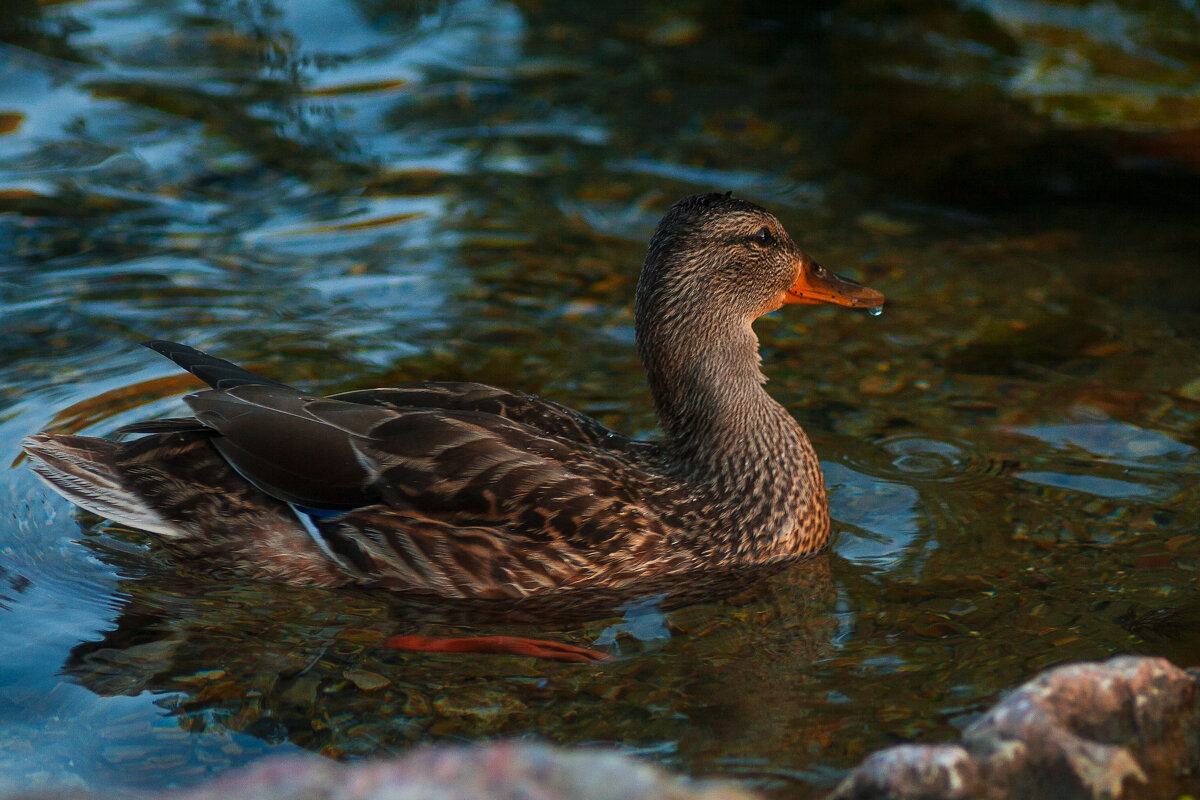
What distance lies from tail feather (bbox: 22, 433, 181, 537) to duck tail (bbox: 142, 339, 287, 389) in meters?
0.51

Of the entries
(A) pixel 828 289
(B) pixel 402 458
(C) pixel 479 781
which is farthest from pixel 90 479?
(A) pixel 828 289

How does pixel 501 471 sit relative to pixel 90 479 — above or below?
above

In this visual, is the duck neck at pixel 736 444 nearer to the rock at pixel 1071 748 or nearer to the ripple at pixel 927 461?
the ripple at pixel 927 461

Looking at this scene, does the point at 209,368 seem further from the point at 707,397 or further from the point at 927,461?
the point at 927,461

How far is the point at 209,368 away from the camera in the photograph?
620 centimetres

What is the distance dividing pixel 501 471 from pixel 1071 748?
277cm

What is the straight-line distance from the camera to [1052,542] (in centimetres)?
622

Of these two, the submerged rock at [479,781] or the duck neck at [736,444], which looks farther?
the duck neck at [736,444]

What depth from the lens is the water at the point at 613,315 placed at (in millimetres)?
5184

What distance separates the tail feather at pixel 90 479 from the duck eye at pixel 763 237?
298cm

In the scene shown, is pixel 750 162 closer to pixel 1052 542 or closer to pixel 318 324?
pixel 318 324

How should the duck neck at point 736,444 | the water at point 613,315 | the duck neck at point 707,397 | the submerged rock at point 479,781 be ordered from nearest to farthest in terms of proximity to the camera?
the submerged rock at point 479,781
the water at point 613,315
the duck neck at point 736,444
the duck neck at point 707,397

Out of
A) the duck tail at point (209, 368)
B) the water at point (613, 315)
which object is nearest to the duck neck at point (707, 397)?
the water at point (613, 315)

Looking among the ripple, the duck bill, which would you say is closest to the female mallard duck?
the duck bill
